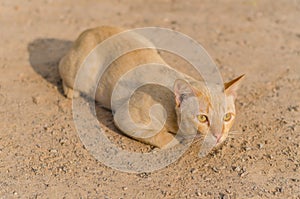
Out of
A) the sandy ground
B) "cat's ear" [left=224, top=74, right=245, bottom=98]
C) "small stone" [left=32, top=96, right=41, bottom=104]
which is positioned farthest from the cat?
"small stone" [left=32, top=96, right=41, bottom=104]

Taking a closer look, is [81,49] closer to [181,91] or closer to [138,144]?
[138,144]

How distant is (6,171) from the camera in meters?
4.86

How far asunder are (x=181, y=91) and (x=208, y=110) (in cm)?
35

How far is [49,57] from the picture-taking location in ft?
23.1

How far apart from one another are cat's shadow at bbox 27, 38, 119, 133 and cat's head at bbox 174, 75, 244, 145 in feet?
4.05

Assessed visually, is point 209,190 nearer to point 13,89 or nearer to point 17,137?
point 17,137

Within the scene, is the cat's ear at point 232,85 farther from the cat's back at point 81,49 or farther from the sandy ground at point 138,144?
the cat's back at point 81,49

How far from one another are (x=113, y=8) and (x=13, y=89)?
2858mm

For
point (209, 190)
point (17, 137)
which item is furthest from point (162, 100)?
point (17, 137)

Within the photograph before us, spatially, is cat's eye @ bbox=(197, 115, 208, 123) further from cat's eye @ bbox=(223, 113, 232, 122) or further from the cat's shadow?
the cat's shadow

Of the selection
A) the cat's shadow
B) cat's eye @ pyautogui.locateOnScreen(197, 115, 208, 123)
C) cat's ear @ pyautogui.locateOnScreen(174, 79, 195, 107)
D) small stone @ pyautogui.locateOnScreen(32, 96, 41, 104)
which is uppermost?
cat's ear @ pyautogui.locateOnScreen(174, 79, 195, 107)

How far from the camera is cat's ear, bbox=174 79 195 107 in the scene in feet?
16.2

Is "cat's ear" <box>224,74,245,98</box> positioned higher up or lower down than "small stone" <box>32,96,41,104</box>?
higher up

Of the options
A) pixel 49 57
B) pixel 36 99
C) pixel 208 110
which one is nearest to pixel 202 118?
pixel 208 110
